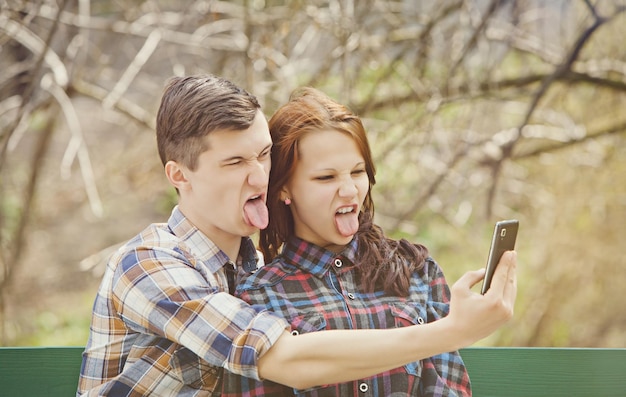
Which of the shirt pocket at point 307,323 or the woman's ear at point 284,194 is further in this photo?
the woman's ear at point 284,194

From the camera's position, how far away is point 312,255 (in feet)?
6.04

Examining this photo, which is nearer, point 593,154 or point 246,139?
point 246,139

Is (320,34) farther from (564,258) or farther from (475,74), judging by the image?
(564,258)

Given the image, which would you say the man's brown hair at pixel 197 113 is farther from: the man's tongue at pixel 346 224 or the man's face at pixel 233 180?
the man's tongue at pixel 346 224

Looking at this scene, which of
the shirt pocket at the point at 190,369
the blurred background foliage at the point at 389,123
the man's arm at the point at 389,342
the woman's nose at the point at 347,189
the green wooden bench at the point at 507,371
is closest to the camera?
the man's arm at the point at 389,342

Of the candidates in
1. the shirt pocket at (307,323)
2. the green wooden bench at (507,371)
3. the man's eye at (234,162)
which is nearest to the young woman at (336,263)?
the shirt pocket at (307,323)

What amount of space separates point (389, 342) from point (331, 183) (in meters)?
0.42

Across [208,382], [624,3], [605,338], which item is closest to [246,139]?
[208,382]

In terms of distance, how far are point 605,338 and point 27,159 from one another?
3540 millimetres

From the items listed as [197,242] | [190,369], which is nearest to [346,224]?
[197,242]

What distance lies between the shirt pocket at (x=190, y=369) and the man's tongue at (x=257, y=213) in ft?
0.96

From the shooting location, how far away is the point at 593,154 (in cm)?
477

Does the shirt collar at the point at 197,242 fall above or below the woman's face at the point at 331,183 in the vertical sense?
below

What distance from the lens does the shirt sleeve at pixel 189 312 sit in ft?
5.01
